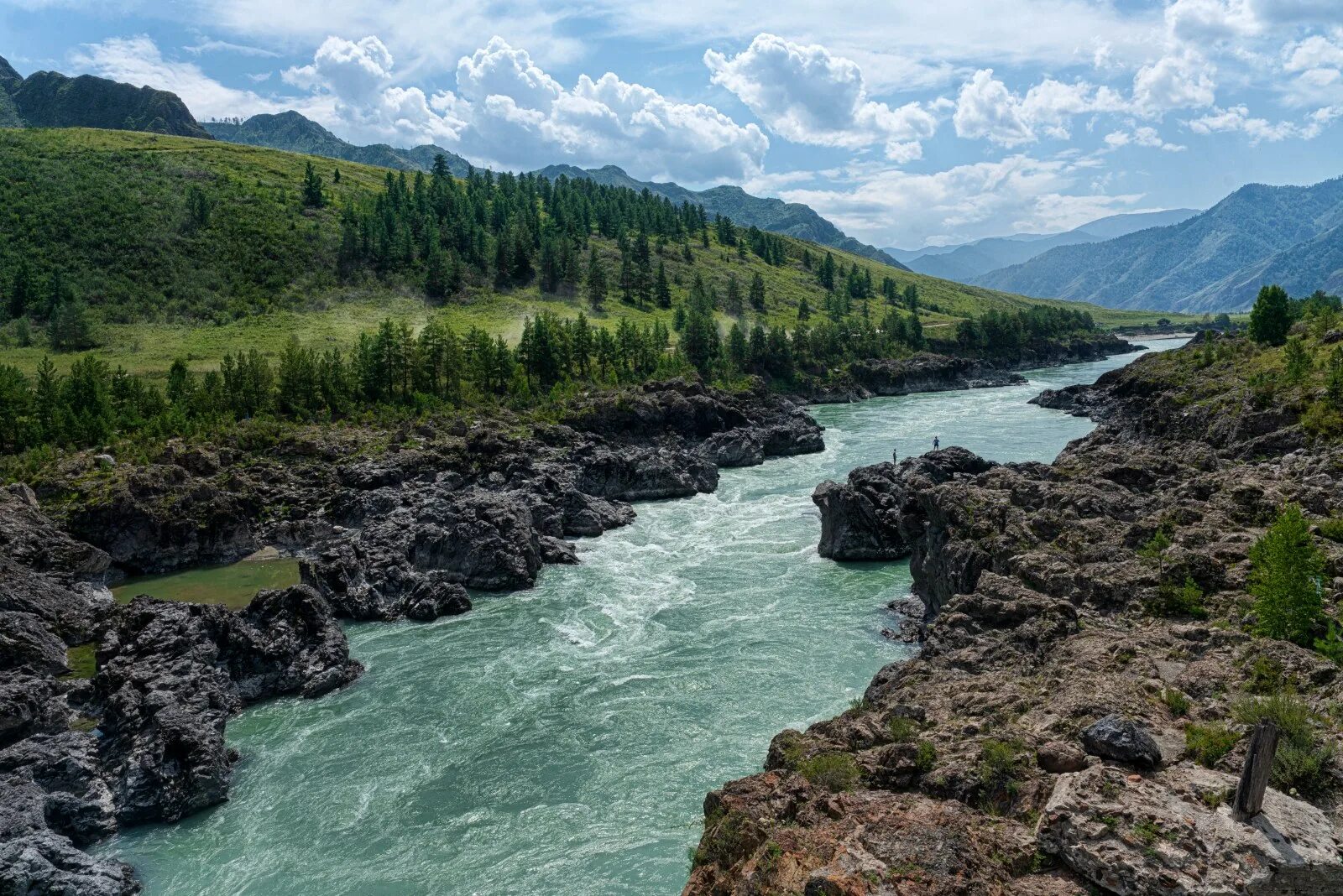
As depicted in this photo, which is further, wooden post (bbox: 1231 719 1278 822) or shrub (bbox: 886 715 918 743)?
shrub (bbox: 886 715 918 743)

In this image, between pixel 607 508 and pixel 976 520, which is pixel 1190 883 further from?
pixel 607 508

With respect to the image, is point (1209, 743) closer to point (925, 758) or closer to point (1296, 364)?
point (925, 758)

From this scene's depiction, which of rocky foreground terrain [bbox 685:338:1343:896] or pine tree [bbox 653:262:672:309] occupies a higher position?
pine tree [bbox 653:262:672:309]

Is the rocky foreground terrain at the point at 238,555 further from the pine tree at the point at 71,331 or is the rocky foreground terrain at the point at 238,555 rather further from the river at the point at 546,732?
the pine tree at the point at 71,331


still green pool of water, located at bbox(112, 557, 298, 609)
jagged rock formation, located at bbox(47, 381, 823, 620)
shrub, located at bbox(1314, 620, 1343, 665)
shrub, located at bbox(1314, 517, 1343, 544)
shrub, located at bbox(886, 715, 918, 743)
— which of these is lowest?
still green pool of water, located at bbox(112, 557, 298, 609)

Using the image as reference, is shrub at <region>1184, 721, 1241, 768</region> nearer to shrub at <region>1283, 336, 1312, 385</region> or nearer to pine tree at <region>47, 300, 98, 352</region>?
shrub at <region>1283, 336, 1312, 385</region>

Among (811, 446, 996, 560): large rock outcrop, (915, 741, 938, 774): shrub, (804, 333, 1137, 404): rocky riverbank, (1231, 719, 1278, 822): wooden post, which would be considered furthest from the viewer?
(804, 333, 1137, 404): rocky riverbank

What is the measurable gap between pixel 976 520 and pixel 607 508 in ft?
114

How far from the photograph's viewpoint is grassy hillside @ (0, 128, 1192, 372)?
114500 mm

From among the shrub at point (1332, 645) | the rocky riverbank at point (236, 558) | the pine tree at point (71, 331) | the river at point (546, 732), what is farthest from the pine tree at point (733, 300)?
the shrub at point (1332, 645)

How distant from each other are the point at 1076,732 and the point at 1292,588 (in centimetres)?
796

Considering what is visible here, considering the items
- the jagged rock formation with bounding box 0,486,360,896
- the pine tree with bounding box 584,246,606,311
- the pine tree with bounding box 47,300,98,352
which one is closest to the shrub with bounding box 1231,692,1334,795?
the jagged rock formation with bounding box 0,486,360,896

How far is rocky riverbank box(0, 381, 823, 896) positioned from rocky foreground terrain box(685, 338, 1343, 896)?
2088cm

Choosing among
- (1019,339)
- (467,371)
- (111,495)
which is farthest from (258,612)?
(1019,339)
